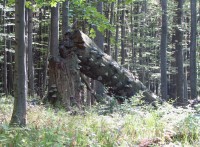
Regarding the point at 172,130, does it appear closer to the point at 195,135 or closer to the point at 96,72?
the point at 195,135

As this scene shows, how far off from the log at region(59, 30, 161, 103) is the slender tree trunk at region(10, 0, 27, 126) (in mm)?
3526

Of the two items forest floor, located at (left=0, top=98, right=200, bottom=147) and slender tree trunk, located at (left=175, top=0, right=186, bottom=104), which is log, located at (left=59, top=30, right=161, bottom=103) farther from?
slender tree trunk, located at (left=175, top=0, right=186, bottom=104)

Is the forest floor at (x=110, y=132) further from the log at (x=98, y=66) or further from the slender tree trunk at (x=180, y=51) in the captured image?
the slender tree trunk at (x=180, y=51)

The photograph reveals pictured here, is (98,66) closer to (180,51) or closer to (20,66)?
(20,66)

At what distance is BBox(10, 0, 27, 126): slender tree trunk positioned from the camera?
17.5 feet

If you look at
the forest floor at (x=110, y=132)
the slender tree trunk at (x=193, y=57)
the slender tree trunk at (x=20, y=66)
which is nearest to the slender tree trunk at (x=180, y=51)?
the slender tree trunk at (x=193, y=57)

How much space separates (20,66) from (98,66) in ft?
12.6

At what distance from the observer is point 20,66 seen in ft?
17.6

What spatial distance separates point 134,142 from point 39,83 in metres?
22.8

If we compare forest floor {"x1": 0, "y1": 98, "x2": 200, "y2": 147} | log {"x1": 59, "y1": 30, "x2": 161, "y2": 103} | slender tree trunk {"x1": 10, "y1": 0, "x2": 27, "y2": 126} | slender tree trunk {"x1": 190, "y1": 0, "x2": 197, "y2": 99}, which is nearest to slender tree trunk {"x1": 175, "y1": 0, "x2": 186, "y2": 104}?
slender tree trunk {"x1": 190, "y1": 0, "x2": 197, "y2": 99}

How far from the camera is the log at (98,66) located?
891 centimetres

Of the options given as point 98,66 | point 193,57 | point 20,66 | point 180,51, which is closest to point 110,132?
point 20,66

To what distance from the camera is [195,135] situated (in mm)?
5004

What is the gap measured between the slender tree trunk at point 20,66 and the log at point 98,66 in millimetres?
3526
